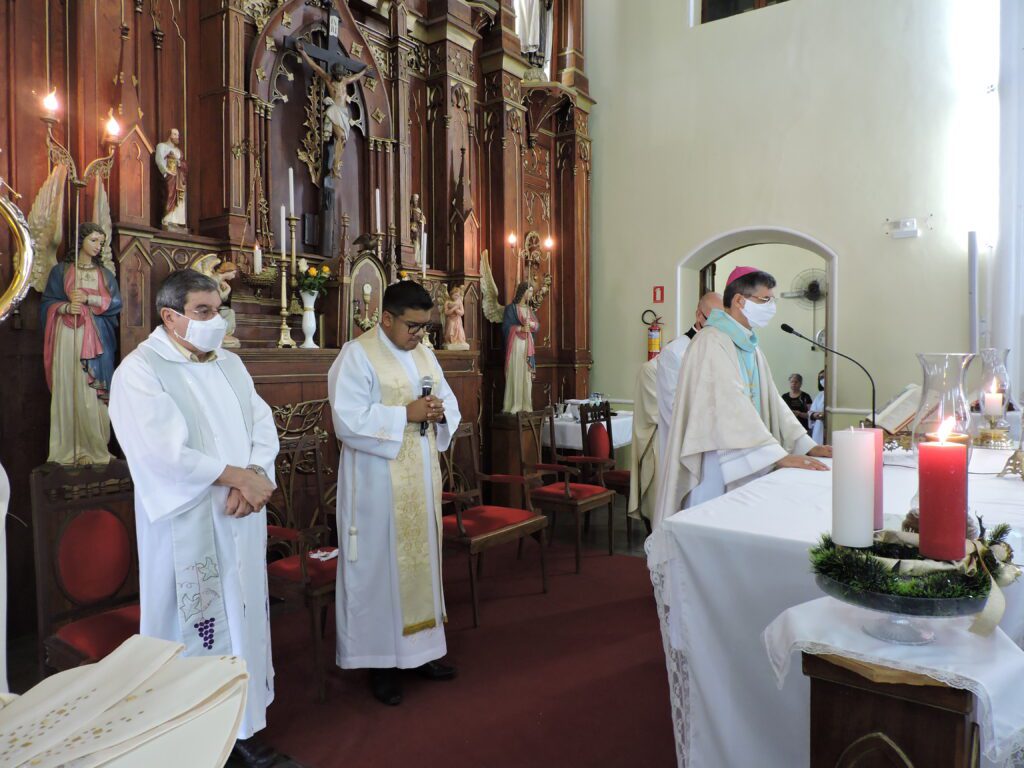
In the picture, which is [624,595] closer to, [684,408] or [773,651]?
[684,408]

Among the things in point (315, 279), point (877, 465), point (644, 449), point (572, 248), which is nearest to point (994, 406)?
point (644, 449)

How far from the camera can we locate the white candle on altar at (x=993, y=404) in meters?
3.48

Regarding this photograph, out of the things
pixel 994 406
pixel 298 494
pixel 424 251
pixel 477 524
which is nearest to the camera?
pixel 994 406

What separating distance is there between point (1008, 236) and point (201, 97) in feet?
21.7

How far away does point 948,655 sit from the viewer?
126 cm

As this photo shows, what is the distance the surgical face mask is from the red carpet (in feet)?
5.18

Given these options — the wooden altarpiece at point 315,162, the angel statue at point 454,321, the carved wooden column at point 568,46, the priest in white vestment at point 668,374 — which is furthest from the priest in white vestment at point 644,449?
the carved wooden column at point 568,46

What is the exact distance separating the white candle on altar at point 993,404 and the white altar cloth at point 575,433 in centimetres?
368

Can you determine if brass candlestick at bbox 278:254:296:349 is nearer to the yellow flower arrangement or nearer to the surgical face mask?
the yellow flower arrangement

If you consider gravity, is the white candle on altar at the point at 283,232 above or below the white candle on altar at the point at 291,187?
below

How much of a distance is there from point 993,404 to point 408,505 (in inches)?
109

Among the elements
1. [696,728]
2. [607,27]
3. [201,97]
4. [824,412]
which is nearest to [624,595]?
[696,728]

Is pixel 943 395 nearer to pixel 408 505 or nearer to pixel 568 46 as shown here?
pixel 408 505

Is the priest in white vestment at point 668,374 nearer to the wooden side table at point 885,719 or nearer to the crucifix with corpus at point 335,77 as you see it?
the wooden side table at point 885,719
